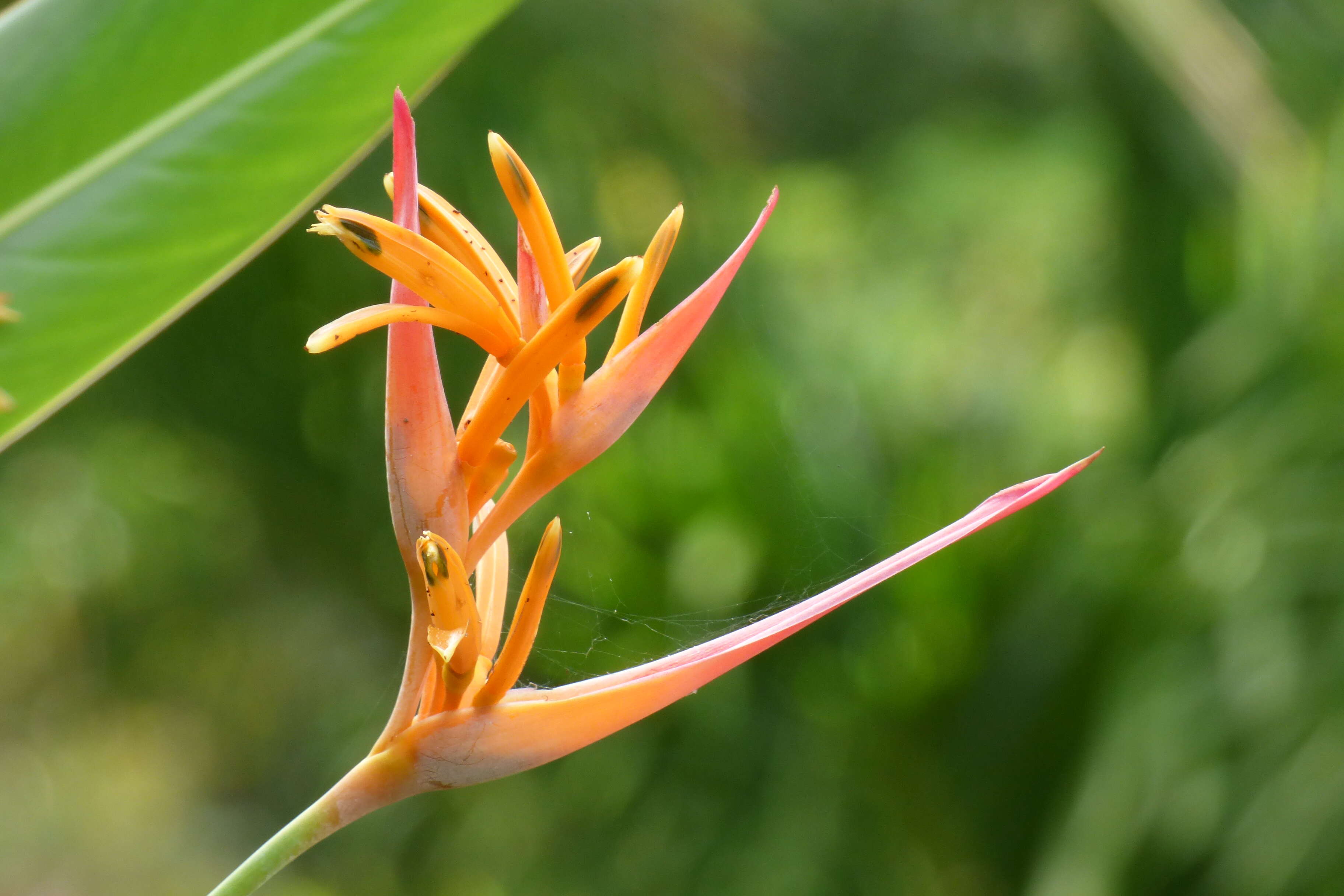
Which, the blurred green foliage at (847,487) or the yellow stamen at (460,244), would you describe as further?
the blurred green foliage at (847,487)

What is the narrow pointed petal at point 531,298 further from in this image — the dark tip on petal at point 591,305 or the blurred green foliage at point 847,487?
the blurred green foliage at point 847,487

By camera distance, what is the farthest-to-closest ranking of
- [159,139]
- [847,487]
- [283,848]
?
1. [847,487]
2. [159,139]
3. [283,848]

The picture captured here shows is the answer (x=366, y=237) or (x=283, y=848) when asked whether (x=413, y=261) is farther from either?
(x=283, y=848)

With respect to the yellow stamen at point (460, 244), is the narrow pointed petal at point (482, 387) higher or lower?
lower

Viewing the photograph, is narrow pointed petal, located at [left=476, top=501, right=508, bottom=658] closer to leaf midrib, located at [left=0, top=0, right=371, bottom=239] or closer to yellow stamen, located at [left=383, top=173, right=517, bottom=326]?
yellow stamen, located at [left=383, top=173, right=517, bottom=326]

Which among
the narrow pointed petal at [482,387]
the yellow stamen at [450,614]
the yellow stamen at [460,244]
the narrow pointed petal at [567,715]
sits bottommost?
the narrow pointed petal at [567,715]

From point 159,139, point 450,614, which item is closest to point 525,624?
point 450,614

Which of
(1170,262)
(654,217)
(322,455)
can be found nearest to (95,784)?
(322,455)

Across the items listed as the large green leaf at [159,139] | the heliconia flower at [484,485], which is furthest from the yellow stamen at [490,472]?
the large green leaf at [159,139]

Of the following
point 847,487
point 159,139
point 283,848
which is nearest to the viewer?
point 283,848
